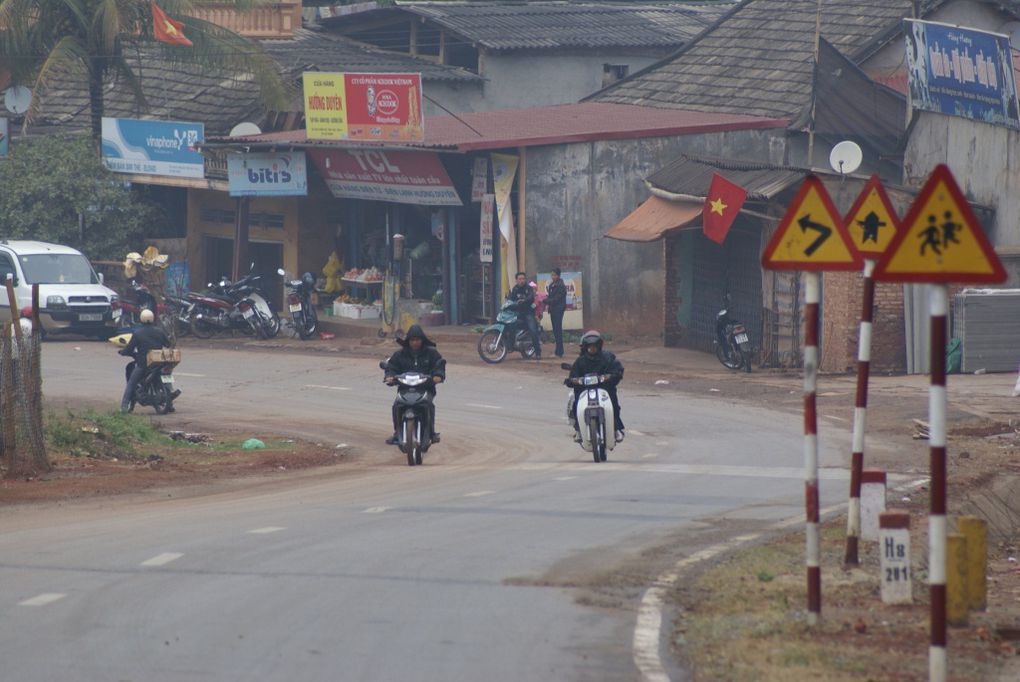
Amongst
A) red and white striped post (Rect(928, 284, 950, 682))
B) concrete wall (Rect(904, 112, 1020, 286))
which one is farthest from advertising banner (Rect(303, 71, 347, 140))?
red and white striped post (Rect(928, 284, 950, 682))

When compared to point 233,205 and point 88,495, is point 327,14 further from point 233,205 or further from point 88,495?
point 88,495

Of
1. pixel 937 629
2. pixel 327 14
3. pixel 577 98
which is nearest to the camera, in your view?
pixel 937 629

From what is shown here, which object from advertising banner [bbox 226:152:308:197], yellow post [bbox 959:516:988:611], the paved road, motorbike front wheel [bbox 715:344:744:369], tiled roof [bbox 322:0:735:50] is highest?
tiled roof [bbox 322:0:735:50]

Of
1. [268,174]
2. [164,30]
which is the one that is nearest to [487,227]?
[268,174]

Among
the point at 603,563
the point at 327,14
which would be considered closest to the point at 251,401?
the point at 603,563

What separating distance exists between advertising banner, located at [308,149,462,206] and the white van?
5.67 meters

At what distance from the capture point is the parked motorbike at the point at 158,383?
71.2 ft

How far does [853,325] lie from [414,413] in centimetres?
1043

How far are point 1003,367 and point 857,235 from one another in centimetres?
1524

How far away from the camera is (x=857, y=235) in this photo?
1017 centimetres

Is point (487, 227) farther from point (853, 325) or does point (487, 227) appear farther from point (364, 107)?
point (853, 325)

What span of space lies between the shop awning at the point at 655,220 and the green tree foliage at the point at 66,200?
14.0 m

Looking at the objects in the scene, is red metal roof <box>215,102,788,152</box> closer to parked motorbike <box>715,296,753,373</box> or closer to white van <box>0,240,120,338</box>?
white van <box>0,240,120,338</box>

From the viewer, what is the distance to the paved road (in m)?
7.75
